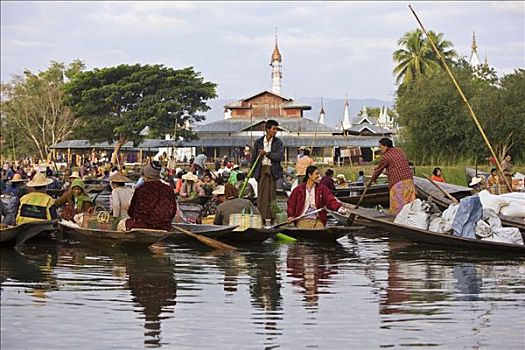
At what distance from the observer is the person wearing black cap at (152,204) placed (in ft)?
35.5

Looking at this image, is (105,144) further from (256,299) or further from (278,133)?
(256,299)

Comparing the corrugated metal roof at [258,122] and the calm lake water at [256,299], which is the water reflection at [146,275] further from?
the corrugated metal roof at [258,122]

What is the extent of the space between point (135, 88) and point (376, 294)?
44.4 metres

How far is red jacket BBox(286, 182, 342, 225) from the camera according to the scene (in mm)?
12289

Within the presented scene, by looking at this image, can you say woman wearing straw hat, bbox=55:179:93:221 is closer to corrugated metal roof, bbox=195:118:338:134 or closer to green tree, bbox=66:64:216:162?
green tree, bbox=66:64:216:162

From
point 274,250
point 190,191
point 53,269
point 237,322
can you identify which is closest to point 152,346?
point 237,322

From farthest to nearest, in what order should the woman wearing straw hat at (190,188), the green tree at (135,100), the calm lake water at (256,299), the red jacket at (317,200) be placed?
the green tree at (135,100) → the woman wearing straw hat at (190,188) → the red jacket at (317,200) → the calm lake water at (256,299)

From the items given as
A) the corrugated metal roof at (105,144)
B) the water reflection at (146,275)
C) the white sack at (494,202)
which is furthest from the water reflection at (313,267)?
the corrugated metal roof at (105,144)

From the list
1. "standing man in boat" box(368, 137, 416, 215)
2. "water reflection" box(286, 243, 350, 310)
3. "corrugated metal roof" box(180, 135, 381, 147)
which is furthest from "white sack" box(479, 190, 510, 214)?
"corrugated metal roof" box(180, 135, 381, 147)

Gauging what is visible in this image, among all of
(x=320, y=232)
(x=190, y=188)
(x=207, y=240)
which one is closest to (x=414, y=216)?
(x=320, y=232)

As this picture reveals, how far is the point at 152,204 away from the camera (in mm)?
10805

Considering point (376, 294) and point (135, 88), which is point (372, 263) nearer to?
point (376, 294)

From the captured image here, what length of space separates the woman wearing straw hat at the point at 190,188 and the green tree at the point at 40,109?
126 feet

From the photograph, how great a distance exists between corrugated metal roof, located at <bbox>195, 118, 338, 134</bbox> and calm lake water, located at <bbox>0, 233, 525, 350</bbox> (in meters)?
43.8
